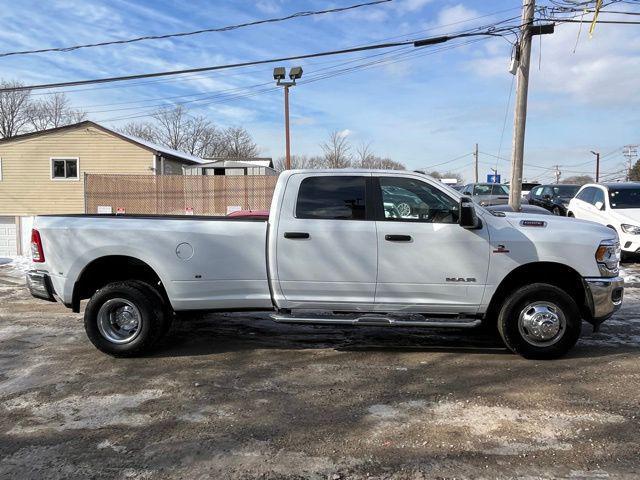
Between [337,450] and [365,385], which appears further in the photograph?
[365,385]

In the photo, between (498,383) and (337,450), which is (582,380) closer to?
(498,383)

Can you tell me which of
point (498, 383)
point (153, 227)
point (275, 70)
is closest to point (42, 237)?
point (153, 227)

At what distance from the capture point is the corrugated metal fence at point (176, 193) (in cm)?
2053

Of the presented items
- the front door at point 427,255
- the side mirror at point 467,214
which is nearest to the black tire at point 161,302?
the front door at point 427,255

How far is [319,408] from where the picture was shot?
167 inches

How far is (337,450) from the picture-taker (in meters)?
3.55

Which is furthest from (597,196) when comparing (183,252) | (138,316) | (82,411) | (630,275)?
(82,411)

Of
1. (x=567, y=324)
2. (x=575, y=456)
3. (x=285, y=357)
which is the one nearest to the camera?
(x=575, y=456)

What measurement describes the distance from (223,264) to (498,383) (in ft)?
9.35

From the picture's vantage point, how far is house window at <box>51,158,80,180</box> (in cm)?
2544

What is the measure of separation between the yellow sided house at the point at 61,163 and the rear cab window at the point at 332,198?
21.6 metres

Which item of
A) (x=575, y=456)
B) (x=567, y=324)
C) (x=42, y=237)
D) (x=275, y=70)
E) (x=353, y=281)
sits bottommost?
(x=575, y=456)

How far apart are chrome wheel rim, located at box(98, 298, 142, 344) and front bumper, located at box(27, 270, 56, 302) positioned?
62 cm

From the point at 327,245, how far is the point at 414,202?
3.24 feet
